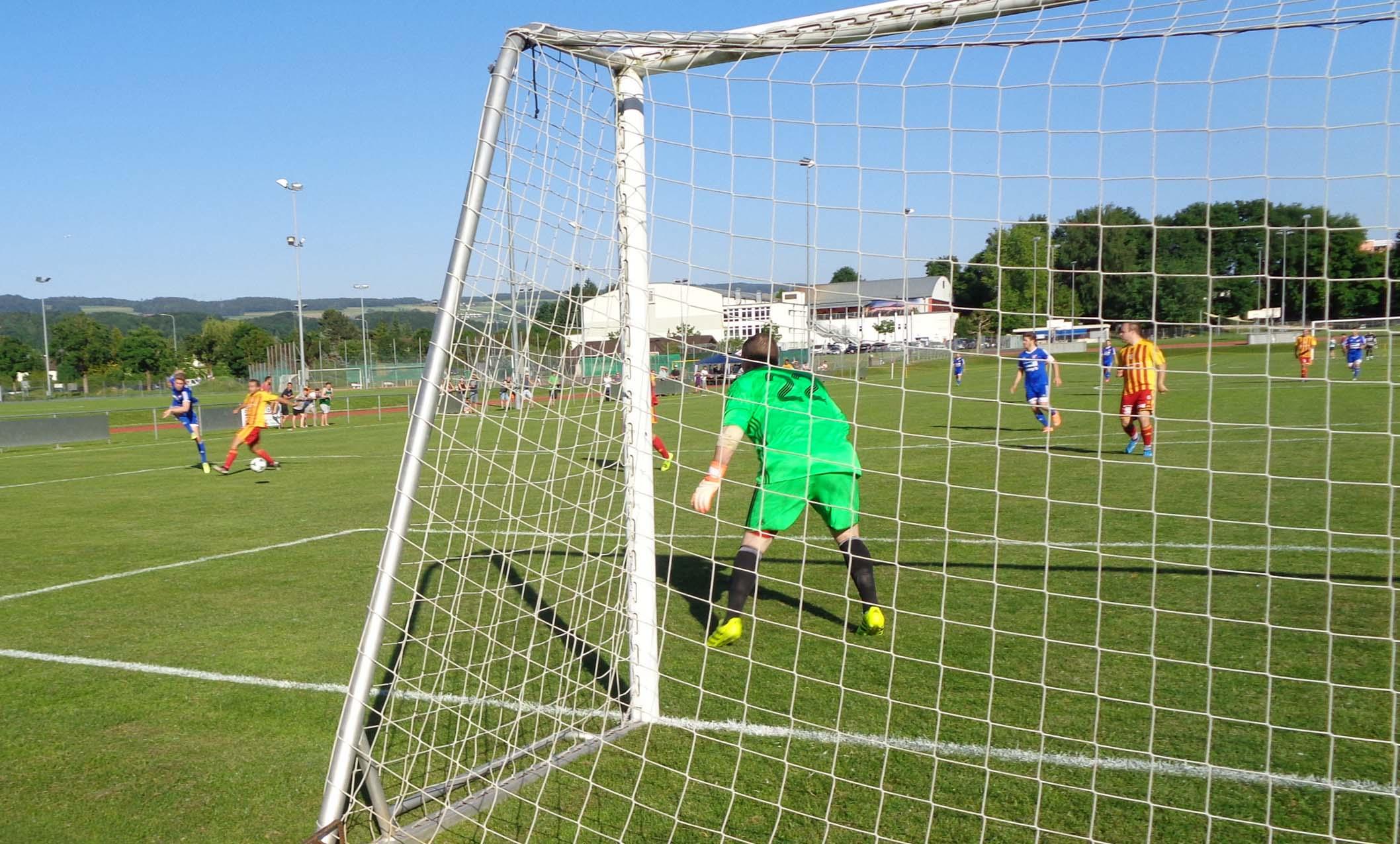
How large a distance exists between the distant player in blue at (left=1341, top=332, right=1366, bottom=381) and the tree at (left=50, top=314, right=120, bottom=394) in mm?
105591

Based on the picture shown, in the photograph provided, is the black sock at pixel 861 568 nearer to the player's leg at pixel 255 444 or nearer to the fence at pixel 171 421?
the player's leg at pixel 255 444

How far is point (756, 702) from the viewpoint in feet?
14.8

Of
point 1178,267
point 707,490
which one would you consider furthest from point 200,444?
point 1178,267

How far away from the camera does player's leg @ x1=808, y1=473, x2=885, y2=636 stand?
5.45 metres

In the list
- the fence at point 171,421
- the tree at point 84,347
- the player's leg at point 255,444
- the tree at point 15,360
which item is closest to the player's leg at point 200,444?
the player's leg at point 255,444

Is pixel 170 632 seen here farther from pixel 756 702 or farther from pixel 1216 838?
pixel 1216 838

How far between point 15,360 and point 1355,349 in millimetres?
106208

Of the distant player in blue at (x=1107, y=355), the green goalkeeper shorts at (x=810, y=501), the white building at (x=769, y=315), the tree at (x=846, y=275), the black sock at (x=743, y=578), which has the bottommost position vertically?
the black sock at (x=743, y=578)

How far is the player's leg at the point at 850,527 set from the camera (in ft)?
17.9

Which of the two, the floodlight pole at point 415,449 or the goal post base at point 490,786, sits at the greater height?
the floodlight pole at point 415,449

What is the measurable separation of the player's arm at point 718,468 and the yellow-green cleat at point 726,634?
0.65 m

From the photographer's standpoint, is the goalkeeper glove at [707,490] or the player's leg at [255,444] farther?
the player's leg at [255,444]

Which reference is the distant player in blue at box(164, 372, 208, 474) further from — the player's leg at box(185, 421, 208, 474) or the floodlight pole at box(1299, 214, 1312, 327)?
the floodlight pole at box(1299, 214, 1312, 327)

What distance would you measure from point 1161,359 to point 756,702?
159 inches
